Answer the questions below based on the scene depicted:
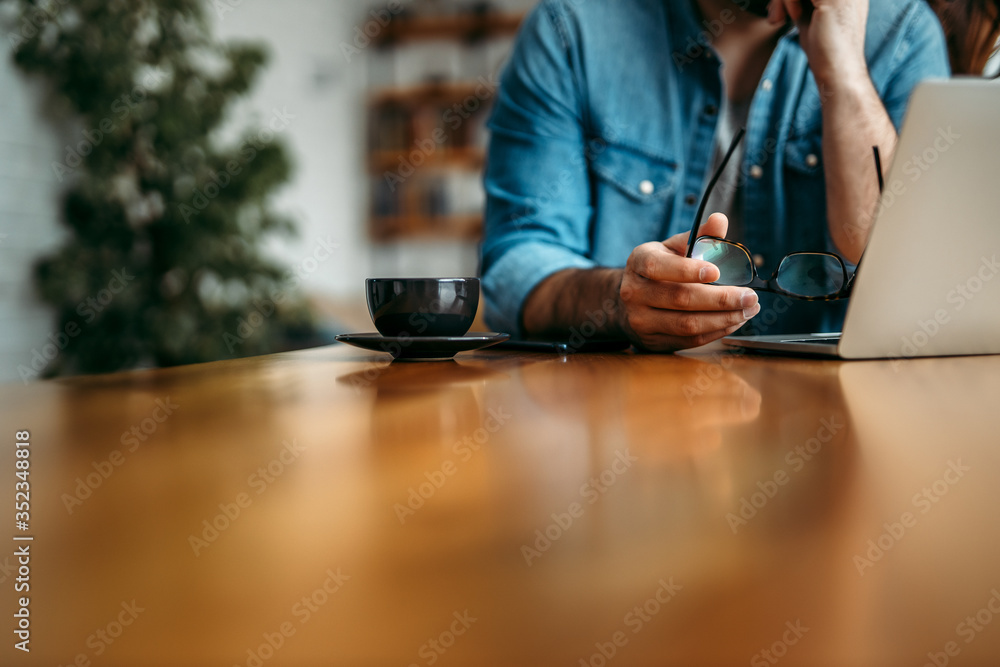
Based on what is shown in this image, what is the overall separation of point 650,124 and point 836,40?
1.15ft

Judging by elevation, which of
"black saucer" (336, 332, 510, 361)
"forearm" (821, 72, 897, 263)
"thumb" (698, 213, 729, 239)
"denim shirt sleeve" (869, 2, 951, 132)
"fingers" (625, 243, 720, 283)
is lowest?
"black saucer" (336, 332, 510, 361)

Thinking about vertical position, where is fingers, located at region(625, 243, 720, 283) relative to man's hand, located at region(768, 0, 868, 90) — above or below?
below

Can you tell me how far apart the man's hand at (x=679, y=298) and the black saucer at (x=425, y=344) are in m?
0.16

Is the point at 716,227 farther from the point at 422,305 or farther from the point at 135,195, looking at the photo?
the point at 135,195

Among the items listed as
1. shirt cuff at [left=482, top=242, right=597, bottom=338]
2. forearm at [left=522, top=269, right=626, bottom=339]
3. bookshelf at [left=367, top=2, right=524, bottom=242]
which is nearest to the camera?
forearm at [left=522, top=269, right=626, bottom=339]

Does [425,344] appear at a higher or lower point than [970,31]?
lower

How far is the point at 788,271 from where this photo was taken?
0.78 metres

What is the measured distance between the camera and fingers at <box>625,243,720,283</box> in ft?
2.28

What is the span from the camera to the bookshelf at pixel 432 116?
14.9 ft

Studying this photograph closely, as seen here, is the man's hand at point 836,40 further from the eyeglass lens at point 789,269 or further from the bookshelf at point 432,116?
the bookshelf at point 432,116

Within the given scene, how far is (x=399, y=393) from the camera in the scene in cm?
53

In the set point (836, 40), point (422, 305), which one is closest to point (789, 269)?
point (422, 305)

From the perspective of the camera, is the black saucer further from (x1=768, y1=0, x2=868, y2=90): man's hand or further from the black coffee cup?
(x1=768, y1=0, x2=868, y2=90): man's hand

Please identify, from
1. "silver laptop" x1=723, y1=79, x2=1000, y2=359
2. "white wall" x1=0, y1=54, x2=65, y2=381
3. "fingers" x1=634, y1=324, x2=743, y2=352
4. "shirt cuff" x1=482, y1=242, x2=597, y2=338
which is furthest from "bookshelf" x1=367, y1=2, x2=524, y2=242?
"silver laptop" x1=723, y1=79, x2=1000, y2=359
